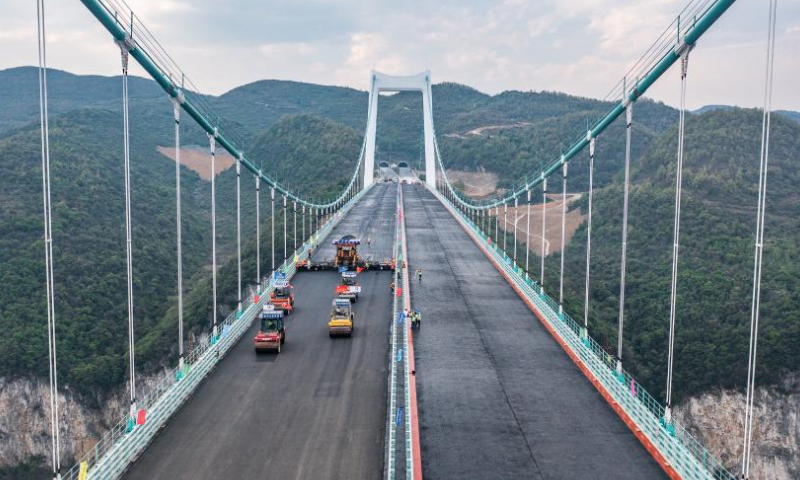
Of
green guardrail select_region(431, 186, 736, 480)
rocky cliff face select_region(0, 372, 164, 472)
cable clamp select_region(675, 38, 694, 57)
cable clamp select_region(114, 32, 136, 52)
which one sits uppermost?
cable clamp select_region(114, 32, 136, 52)

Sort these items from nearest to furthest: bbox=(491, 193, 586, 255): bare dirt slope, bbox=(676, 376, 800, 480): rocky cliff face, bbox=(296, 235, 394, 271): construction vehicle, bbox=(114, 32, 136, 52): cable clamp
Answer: bbox=(114, 32, 136, 52): cable clamp, bbox=(676, 376, 800, 480): rocky cliff face, bbox=(296, 235, 394, 271): construction vehicle, bbox=(491, 193, 586, 255): bare dirt slope

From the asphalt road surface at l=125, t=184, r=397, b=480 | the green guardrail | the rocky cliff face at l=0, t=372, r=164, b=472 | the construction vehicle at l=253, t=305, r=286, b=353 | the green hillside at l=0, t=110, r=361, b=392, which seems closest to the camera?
the green guardrail

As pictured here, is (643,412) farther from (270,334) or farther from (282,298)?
(282,298)

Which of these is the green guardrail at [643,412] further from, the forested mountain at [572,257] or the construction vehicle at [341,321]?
the forested mountain at [572,257]

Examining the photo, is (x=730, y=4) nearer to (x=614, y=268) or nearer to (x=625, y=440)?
(x=625, y=440)

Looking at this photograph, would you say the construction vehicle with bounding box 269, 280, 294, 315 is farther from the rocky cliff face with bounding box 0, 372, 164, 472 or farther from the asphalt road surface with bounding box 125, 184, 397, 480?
the rocky cliff face with bounding box 0, 372, 164, 472

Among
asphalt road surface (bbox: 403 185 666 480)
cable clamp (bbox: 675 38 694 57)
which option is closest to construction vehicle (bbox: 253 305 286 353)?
asphalt road surface (bbox: 403 185 666 480)

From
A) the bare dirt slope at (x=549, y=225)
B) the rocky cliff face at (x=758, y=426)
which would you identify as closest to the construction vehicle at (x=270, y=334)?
the rocky cliff face at (x=758, y=426)

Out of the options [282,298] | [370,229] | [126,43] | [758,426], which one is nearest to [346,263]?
[282,298]

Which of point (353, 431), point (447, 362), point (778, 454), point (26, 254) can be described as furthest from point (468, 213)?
point (353, 431)
